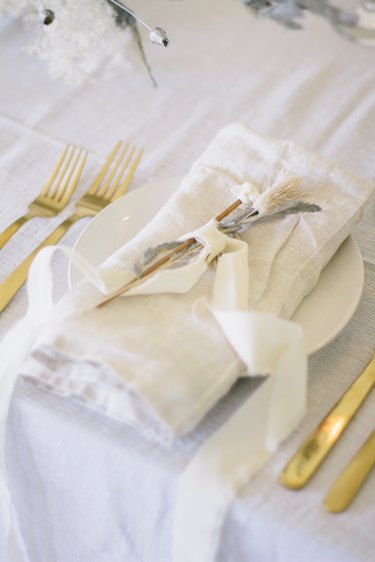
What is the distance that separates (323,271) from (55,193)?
1.17 ft

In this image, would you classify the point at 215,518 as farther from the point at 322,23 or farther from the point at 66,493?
the point at 322,23

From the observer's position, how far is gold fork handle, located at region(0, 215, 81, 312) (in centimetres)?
68

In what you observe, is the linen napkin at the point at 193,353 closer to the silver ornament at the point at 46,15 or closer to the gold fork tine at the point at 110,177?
the gold fork tine at the point at 110,177

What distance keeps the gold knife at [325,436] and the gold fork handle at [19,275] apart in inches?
13.0

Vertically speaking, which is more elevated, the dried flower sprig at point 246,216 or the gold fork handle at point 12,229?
the dried flower sprig at point 246,216

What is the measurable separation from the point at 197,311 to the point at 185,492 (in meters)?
0.14

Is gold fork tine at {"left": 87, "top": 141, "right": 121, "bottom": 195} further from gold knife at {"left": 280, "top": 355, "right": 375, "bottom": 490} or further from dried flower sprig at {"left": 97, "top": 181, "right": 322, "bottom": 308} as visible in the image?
gold knife at {"left": 280, "top": 355, "right": 375, "bottom": 490}

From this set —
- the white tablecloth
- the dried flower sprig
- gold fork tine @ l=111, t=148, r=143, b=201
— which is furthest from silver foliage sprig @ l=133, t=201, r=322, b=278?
gold fork tine @ l=111, t=148, r=143, b=201

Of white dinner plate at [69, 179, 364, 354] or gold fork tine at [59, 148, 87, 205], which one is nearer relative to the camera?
white dinner plate at [69, 179, 364, 354]

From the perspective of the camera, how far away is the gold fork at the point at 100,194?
27.7 inches

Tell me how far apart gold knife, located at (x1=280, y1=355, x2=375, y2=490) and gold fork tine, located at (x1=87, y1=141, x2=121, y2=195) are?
1.35 ft

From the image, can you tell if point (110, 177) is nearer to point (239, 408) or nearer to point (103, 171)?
point (103, 171)

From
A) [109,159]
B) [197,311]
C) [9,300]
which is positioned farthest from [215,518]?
[109,159]

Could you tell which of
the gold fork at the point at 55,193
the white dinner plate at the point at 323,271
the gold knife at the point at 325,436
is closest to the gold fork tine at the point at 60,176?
the gold fork at the point at 55,193
